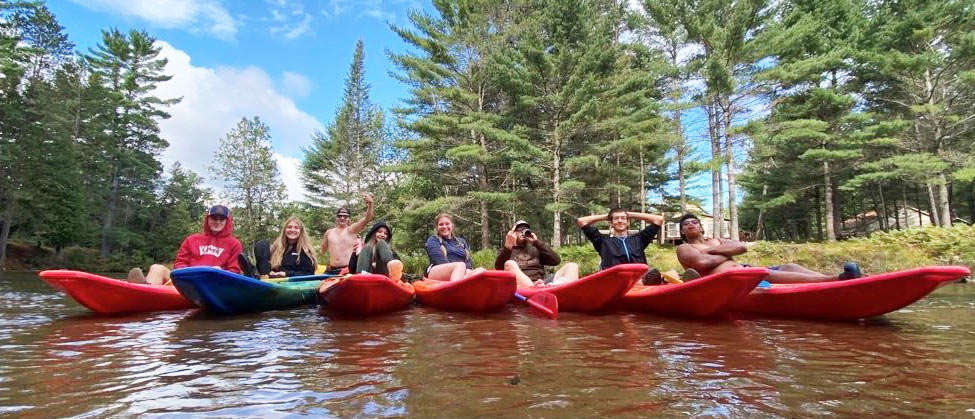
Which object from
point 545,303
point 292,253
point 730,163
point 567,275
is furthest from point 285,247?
point 730,163

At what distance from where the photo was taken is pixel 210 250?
230 inches

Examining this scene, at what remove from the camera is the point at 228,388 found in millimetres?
2512

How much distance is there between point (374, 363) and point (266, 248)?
435cm

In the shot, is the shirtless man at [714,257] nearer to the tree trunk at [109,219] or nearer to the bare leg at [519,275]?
the bare leg at [519,275]

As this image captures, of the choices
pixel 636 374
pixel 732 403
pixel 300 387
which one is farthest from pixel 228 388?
pixel 732 403

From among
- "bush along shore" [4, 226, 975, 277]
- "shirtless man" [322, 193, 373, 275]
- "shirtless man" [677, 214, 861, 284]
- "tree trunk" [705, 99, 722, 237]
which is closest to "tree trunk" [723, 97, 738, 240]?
"tree trunk" [705, 99, 722, 237]

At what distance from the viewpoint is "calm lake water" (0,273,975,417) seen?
2.18 meters

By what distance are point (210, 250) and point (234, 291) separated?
1.00m

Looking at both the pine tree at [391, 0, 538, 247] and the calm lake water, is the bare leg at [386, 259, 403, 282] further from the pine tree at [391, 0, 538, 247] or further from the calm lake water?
the pine tree at [391, 0, 538, 247]

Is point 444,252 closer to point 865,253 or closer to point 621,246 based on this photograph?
point 621,246

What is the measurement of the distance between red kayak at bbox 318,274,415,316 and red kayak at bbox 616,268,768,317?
2729mm

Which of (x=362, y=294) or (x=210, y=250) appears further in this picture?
(x=210, y=250)

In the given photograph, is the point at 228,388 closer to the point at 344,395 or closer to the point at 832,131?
the point at 344,395

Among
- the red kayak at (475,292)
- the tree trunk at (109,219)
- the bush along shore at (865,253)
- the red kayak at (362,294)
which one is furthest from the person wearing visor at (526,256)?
the tree trunk at (109,219)
